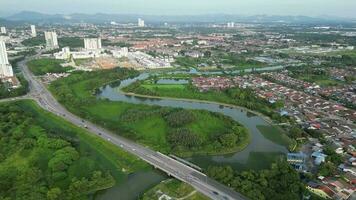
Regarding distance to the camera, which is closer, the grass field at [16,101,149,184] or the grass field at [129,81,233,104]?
the grass field at [16,101,149,184]

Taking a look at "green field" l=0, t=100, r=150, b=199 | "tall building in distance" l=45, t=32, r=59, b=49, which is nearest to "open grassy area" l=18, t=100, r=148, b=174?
"green field" l=0, t=100, r=150, b=199

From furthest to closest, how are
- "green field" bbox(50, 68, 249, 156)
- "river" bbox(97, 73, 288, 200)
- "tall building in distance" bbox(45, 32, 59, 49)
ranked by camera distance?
"tall building in distance" bbox(45, 32, 59, 49), "green field" bbox(50, 68, 249, 156), "river" bbox(97, 73, 288, 200)

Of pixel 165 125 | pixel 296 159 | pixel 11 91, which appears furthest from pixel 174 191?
pixel 11 91

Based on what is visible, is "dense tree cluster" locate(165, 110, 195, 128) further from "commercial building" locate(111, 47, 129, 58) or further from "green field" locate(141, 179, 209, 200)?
"commercial building" locate(111, 47, 129, 58)

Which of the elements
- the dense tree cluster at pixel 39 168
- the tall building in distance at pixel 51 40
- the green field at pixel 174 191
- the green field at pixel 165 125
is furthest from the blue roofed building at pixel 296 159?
the tall building in distance at pixel 51 40

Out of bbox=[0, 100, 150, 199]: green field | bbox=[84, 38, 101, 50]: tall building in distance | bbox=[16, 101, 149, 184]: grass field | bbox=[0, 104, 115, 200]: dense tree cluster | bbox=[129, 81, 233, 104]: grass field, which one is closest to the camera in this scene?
bbox=[0, 104, 115, 200]: dense tree cluster

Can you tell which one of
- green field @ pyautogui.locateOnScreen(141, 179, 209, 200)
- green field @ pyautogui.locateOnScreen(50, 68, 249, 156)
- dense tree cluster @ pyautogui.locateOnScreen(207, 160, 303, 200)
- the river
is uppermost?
dense tree cluster @ pyautogui.locateOnScreen(207, 160, 303, 200)

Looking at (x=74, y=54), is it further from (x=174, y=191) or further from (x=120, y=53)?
(x=174, y=191)
